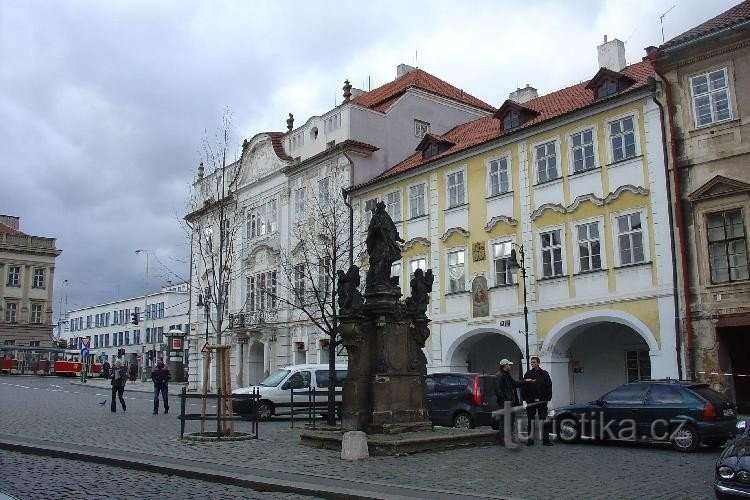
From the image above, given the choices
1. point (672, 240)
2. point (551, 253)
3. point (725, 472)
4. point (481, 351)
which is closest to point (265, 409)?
point (481, 351)

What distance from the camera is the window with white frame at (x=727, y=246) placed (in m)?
21.8

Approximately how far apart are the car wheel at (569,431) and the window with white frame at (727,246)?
27.5 feet

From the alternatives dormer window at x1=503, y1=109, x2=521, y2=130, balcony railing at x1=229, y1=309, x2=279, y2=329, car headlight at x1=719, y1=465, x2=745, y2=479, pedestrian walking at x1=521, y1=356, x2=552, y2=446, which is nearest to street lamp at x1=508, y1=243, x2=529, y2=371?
dormer window at x1=503, y1=109, x2=521, y2=130

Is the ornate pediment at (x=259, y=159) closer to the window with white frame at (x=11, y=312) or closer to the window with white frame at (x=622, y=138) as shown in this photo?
the window with white frame at (x=622, y=138)

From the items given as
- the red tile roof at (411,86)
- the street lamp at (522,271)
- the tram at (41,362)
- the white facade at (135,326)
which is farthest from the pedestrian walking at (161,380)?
the white facade at (135,326)

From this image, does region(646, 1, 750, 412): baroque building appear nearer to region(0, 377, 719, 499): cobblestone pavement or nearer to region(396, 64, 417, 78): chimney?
region(0, 377, 719, 499): cobblestone pavement

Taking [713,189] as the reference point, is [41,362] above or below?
below

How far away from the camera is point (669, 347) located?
75.4 ft

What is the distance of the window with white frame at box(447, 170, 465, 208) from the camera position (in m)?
30.7

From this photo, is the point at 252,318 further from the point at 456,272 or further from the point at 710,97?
the point at 710,97

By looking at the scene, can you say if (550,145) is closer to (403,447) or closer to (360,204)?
(360,204)

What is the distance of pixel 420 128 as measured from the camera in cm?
3972

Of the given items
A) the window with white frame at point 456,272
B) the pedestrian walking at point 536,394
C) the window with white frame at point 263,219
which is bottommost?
the pedestrian walking at point 536,394

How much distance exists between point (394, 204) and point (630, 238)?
1202 cm
